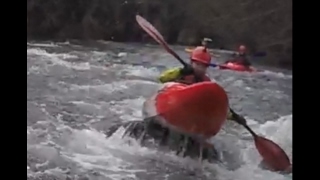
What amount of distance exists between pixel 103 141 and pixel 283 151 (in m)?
0.38

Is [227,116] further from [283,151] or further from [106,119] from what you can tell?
[106,119]

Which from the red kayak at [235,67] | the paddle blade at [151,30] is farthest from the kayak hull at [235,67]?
the paddle blade at [151,30]

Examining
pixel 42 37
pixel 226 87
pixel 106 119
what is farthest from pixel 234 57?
pixel 42 37

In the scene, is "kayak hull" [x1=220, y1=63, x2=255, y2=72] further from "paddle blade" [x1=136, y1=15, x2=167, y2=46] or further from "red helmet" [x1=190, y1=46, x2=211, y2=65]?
"paddle blade" [x1=136, y1=15, x2=167, y2=46]

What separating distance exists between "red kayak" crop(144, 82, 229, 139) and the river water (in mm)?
24

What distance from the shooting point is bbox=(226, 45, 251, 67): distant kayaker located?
1252mm

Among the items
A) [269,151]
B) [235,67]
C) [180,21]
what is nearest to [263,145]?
[269,151]

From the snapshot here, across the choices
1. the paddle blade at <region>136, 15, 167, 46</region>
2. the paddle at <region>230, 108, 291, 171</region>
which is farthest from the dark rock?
the paddle at <region>230, 108, 291, 171</region>

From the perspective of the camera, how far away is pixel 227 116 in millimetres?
1239

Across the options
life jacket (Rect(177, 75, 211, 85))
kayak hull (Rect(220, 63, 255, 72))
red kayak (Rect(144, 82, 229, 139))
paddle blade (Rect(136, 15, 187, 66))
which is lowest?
red kayak (Rect(144, 82, 229, 139))

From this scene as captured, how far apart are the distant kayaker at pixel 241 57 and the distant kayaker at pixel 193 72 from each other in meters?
0.06

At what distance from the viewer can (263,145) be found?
4.06 ft

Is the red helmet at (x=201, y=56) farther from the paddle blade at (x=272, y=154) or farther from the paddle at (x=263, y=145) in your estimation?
the paddle blade at (x=272, y=154)

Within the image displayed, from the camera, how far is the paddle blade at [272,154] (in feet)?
4.05
